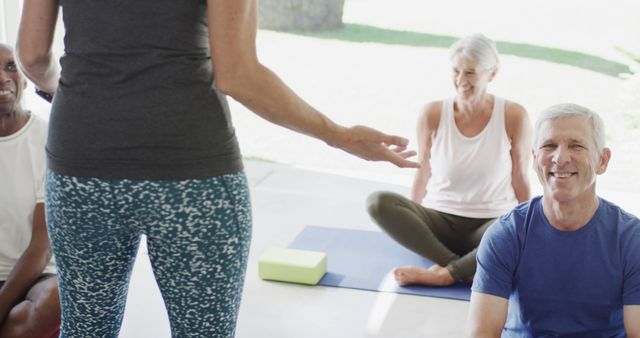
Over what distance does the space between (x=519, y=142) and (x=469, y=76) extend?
0.32 metres

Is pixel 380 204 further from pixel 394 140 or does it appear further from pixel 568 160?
pixel 394 140

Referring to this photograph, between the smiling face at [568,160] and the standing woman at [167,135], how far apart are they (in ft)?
2.39

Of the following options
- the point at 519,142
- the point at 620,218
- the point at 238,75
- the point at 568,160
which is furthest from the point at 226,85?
the point at 519,142

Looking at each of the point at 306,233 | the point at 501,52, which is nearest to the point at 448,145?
the point at 306,233

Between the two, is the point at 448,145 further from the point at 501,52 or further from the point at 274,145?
the point at 501,52

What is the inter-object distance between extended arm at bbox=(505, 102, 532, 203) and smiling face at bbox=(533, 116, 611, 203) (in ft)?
4.22

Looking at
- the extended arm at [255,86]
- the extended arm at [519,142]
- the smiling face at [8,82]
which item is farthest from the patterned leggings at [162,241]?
the extended arm at [519,142]

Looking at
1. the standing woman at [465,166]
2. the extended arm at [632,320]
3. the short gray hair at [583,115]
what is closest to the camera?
the extended arm at [632,320]

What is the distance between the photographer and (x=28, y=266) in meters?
2.46

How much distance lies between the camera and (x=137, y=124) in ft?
4.19

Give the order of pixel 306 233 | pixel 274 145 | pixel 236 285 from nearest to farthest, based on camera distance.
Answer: pixel 236 285
pixel 306 233
pixel 274 145

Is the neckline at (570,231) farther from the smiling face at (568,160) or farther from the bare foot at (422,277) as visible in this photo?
the bare foot at (422,277)

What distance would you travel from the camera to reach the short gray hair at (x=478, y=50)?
3.24 meters

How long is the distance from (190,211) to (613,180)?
5.31 metres
